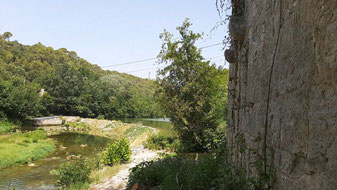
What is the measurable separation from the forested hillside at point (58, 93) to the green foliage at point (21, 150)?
9604mm

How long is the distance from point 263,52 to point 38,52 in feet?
253

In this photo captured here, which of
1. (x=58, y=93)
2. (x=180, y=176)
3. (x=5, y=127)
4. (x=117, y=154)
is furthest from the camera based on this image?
(x=58, y=93)

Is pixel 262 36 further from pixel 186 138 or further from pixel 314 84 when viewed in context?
pixel 186 138

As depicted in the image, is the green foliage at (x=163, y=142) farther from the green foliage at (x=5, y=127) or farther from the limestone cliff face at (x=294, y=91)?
the green foliage at (x=5, y=127)

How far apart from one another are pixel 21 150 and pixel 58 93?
87.6 ft

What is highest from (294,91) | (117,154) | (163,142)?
(294,91)

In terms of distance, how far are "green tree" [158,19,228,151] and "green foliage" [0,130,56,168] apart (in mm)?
9070

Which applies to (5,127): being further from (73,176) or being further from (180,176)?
(180,176)

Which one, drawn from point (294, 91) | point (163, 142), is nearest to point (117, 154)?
point (163, 142)

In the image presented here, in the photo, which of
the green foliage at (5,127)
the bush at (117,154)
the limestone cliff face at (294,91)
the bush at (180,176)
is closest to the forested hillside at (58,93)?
the green foliage at (5,127)

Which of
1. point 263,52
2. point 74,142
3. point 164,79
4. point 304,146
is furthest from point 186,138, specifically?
point 74,142

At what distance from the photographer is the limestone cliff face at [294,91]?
1324mm

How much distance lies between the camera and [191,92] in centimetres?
1172

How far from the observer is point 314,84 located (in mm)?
1465
